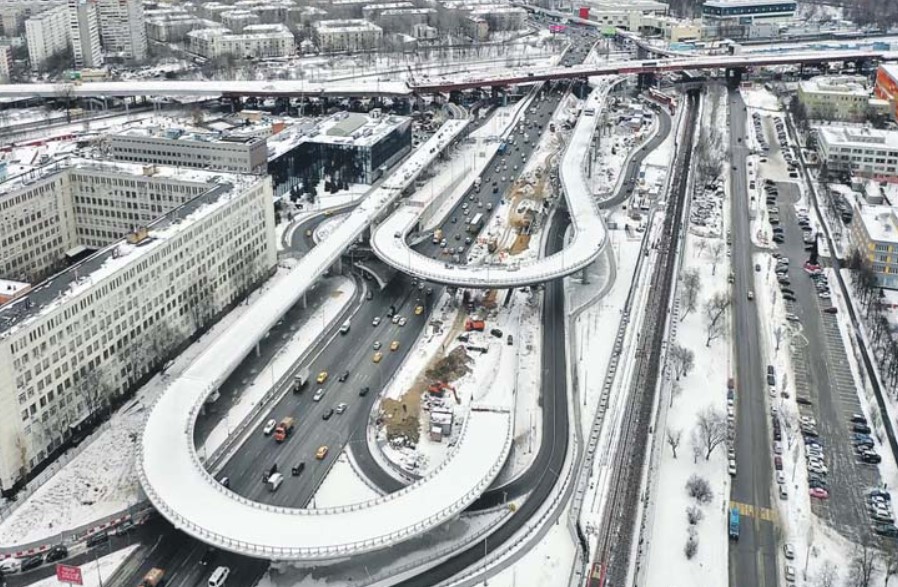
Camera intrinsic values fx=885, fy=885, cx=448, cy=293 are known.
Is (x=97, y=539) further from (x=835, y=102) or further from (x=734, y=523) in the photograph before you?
(x=835, y=102)

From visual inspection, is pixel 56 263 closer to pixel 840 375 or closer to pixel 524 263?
pixel 524 263

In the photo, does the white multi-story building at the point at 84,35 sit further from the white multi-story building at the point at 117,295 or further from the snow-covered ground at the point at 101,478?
the snow-covered ground at the point at 101,478

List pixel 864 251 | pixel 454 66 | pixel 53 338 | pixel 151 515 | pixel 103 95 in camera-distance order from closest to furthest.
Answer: pixel 151 515 → pixel 53 338 → pixel 864 251 → pixel 103 95 → pixel 454 66

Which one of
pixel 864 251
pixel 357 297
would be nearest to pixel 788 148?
pixel 864 251

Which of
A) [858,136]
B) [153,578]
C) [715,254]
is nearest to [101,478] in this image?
[153,578]

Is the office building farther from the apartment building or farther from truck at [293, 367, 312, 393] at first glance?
truck at [293, 367, 312, 393]

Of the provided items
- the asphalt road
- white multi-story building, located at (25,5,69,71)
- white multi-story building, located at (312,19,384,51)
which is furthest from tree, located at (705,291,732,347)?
white multi-story building, located at (25,5,69,71)
